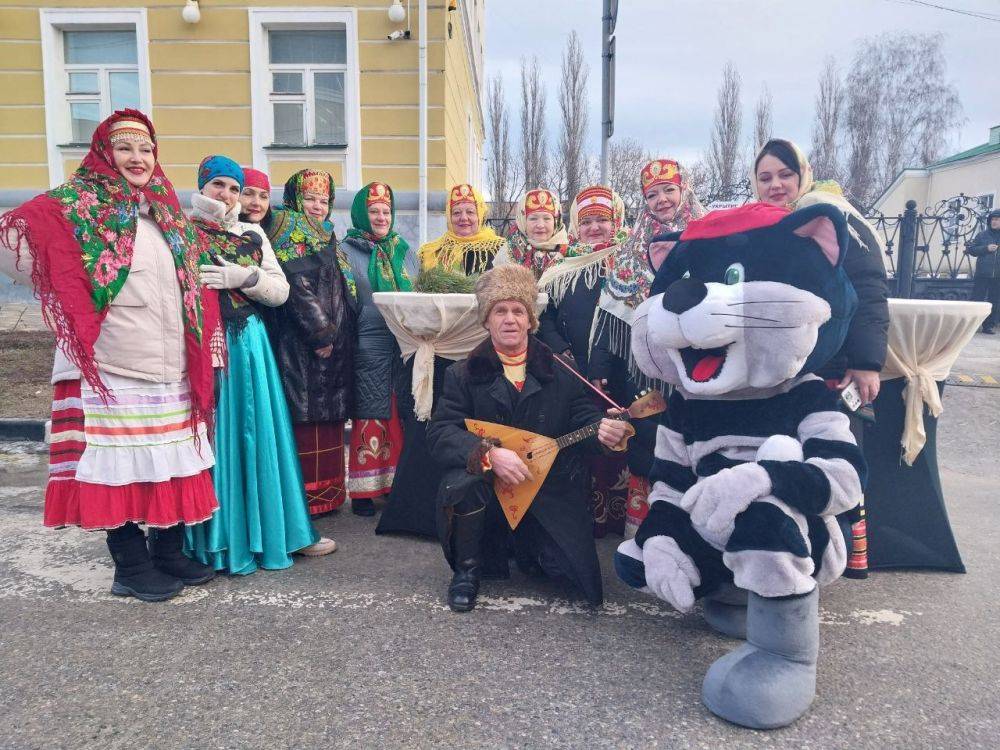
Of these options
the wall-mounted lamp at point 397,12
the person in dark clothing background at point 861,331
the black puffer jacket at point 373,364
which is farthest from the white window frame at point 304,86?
the person in dark clothing background at point 861,331

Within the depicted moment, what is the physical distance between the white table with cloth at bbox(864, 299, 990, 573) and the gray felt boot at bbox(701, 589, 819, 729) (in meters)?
1.12

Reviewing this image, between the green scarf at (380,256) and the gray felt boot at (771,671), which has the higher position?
the green scarf at (380,256)

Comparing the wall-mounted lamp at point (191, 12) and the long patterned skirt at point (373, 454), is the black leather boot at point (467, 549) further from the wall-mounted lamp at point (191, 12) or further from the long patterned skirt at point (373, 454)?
the wall-mounted lamp at point (191, 12)

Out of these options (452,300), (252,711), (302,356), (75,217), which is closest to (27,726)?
(252,711)

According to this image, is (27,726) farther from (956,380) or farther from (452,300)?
(956,380)

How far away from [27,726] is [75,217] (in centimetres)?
156

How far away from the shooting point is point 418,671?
7.19 ft

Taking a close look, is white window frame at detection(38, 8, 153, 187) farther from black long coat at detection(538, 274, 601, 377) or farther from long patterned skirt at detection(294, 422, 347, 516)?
black long coat at detection(538, 274, 601, 377)

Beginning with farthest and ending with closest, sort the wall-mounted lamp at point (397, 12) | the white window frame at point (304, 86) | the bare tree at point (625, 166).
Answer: the bare tree at point (625, 166) → the white window frame at point (304, 86) → the wall-mounted lamp at point (397, 12)

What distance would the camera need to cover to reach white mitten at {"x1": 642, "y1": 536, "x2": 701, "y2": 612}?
7.06 feet

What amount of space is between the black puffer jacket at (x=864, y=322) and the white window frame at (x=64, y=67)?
8722mm

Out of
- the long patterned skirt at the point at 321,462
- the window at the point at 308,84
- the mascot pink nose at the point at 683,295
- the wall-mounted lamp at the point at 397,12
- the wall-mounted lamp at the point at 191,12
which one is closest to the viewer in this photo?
the mascot pink nose at the point at 683,295

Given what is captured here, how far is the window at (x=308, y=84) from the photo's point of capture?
8.58m

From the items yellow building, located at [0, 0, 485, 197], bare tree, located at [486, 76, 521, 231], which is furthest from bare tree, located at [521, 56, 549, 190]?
yellow building, located at [0, 0, 485, 197]
